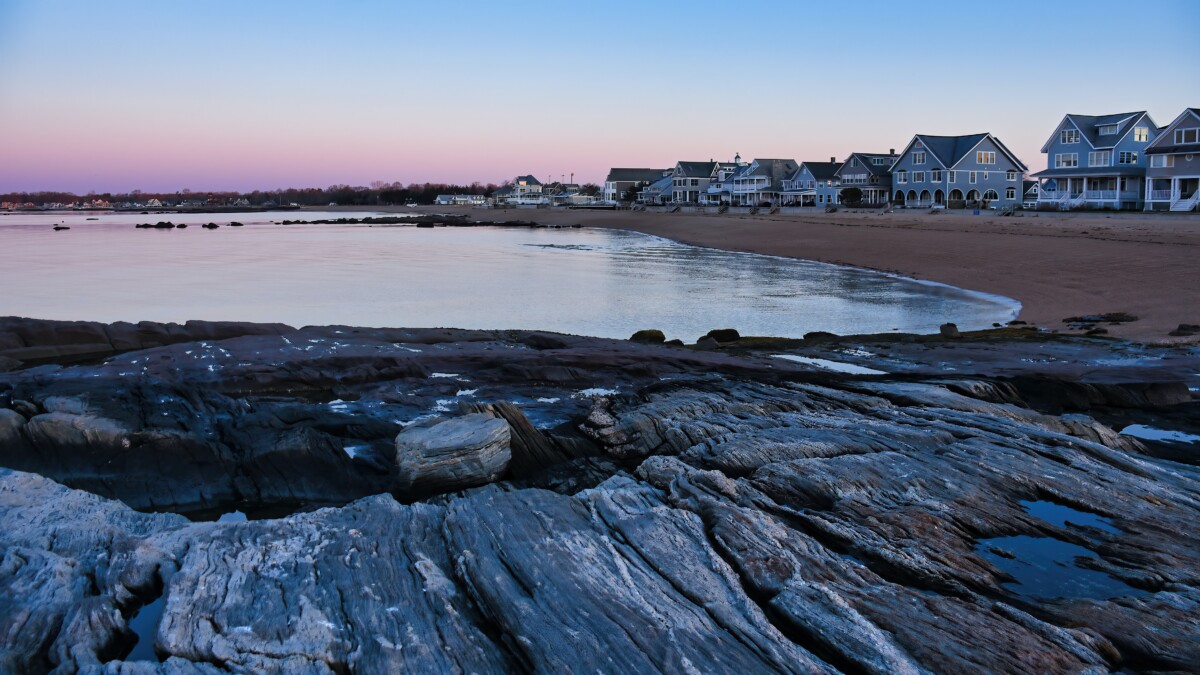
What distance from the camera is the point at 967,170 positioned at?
6438 centimetres

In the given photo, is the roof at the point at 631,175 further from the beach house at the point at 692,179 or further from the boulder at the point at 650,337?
the boulder at the point at 650,337

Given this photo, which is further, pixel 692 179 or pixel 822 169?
pixel 692 179

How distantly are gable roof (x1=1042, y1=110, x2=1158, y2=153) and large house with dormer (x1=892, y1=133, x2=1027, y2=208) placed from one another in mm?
8483

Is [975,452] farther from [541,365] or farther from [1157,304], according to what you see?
[1157,304]

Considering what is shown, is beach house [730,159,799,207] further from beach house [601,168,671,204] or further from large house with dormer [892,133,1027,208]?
beach house [601,168,671,204]

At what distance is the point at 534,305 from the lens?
2600cm

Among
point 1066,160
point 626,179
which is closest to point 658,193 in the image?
point 626,179

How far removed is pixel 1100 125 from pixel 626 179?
279 ft

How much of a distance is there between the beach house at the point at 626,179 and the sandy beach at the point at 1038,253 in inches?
2865

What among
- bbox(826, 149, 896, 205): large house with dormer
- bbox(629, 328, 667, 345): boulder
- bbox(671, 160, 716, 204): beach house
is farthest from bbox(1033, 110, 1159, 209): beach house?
bbox(671, 160, 716, 204): beach house

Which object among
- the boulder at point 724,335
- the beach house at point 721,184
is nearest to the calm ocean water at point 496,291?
the boulder at point 724,335

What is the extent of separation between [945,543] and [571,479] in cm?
325

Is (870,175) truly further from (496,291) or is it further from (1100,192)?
(496,291)

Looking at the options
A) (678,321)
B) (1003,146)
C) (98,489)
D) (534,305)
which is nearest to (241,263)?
(534,305)
